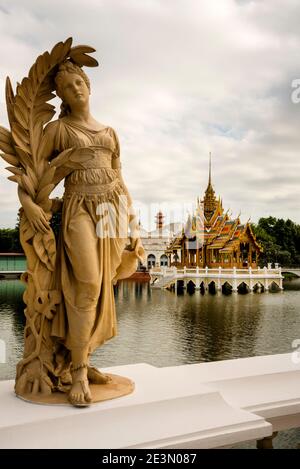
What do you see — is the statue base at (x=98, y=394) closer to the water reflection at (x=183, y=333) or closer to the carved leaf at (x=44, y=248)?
the carved leaf at (x=44, y=248)

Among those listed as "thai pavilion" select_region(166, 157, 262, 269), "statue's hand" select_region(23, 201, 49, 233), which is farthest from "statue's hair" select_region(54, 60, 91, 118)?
"thai pavilion" select_region(166, 157, 262, 269)

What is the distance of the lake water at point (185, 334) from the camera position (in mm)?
6484

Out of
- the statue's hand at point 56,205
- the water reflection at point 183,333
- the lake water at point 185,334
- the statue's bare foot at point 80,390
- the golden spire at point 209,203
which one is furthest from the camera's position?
the golden spire at point 209,203

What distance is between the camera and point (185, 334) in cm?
843

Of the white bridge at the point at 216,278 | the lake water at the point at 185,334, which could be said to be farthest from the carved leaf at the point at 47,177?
the white bridge at the point at 216,278

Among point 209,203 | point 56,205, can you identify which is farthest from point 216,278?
point 56,205

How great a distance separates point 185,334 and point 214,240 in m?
14.3

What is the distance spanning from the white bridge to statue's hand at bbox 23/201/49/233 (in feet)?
58.8

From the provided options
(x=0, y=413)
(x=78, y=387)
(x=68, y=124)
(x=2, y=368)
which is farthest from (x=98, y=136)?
(x=2, y=368)

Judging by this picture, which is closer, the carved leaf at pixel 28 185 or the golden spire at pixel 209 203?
the carved leaf at pixel 28 185

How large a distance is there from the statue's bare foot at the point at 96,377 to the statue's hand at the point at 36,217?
88 cm

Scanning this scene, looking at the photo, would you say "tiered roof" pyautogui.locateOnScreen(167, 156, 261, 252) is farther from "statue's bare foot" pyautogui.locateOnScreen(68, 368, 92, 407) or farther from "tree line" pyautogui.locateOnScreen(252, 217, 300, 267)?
"statue's bare foot" pyautogui.locateOnScreen(68, 368, 92, 407)

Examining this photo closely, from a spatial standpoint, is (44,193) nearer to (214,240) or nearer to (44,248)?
(44,248)
